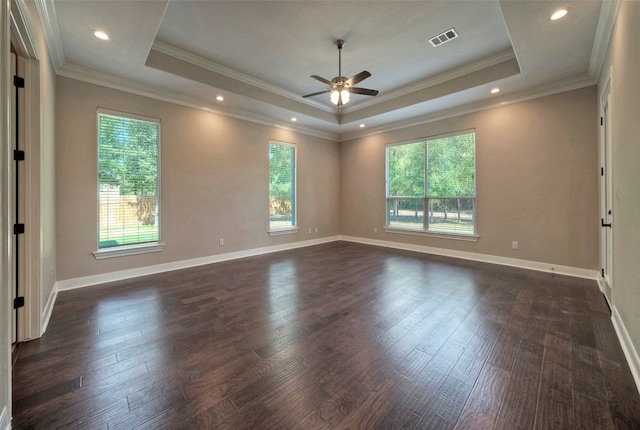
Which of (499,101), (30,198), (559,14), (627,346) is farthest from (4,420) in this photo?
(499,101)

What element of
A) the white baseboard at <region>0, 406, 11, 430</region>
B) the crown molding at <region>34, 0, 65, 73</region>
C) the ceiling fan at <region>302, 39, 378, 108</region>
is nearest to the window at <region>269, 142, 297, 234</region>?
the ceiling fan at <region>302, 39, 378, 108</region>

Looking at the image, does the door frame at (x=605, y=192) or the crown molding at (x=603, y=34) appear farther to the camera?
the door frame at (x=605, y=192)

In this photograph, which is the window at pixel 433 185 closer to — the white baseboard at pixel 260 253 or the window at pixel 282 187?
the white baseboard at pixel 260 253

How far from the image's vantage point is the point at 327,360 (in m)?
1.98

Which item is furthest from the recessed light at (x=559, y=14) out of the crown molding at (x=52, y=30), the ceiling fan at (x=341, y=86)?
the crown molding at (x=52, y=30)

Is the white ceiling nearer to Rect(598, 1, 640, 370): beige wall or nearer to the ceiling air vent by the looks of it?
the ceiling air vent

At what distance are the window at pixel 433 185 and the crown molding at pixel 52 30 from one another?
5.73m

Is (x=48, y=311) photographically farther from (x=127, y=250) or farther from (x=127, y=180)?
(x=127, y=180)

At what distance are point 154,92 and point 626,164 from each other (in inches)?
225

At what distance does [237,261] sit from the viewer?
508cm

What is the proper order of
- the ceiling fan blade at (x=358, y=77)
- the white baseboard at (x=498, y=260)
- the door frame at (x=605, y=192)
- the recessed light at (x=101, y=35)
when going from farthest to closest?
the white baseboard at (x=498, y=260) → the ceiling fan blade at (x=358, y=77) → the door frame at (x=605, y=192) → the recessed light at (x=101, y=35)

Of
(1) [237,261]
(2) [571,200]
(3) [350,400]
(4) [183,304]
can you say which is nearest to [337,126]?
(1) [237,261]

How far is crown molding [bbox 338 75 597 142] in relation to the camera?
398 cm

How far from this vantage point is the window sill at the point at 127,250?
383 cm
